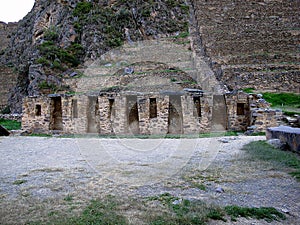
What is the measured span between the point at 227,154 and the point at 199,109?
5.75 m

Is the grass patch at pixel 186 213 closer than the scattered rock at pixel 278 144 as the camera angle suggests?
Yes

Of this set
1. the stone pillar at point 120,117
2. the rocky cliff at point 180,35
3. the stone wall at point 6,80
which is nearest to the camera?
the stone pillar at point 120,117

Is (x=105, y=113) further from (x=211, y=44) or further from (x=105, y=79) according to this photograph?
(x=211, y=44)

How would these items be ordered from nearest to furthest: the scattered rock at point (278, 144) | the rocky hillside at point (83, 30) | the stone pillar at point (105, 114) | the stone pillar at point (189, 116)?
the scattered rock at point (278, 144) < the stone pillar at point (189, 116) < the stone pillar at point (105, 114) < the rocky hillside at point (83, 30)

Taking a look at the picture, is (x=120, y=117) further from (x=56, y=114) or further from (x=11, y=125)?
A: (x=11, y=125)

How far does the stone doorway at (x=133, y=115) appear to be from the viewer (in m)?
11.5

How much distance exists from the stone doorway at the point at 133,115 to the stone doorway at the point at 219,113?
10.3ft

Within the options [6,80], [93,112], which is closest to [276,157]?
[93,112]

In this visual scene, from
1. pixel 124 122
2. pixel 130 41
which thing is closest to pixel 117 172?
pixel 124 122

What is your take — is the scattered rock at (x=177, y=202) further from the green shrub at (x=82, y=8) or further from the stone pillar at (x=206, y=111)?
the green shrub at (x=82, y=8)

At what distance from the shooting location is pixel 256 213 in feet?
9.11

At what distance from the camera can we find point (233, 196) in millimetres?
3254

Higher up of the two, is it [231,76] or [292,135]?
[231,76]

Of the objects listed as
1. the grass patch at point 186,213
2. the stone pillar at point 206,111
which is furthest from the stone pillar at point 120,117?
the grass patch at point 186,213
